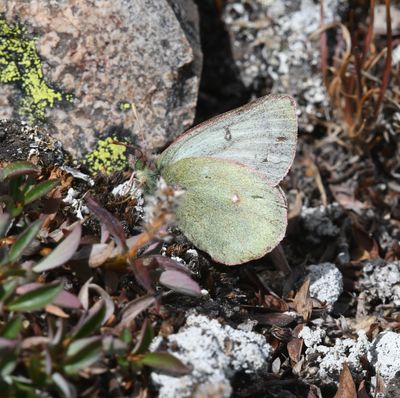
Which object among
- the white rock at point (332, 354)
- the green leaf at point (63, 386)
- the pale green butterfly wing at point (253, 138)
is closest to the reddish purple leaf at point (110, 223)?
the green leaf at point (63, 386)

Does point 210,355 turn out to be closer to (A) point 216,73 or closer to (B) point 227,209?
(B) point 227,209

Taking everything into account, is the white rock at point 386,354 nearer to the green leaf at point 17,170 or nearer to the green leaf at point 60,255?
the green leaf at point 60,255

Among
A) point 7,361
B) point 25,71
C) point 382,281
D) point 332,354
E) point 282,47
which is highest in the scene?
point 25,71

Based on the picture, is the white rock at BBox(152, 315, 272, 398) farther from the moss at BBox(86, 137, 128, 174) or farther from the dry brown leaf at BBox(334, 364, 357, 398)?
the moss at BBox(86, 137, 128, 174)

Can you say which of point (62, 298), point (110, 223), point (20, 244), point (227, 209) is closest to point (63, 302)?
point (62, 298)

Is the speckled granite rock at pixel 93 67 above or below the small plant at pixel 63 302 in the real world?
above

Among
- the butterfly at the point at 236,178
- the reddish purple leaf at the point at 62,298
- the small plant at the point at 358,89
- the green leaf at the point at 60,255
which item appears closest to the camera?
the reddish purple leaf at the point at 62,298

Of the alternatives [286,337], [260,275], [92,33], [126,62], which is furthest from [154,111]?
[286,337]

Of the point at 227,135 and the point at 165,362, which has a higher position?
the point at 227,135

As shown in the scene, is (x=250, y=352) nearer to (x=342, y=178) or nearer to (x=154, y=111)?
(x=154, y=111)
